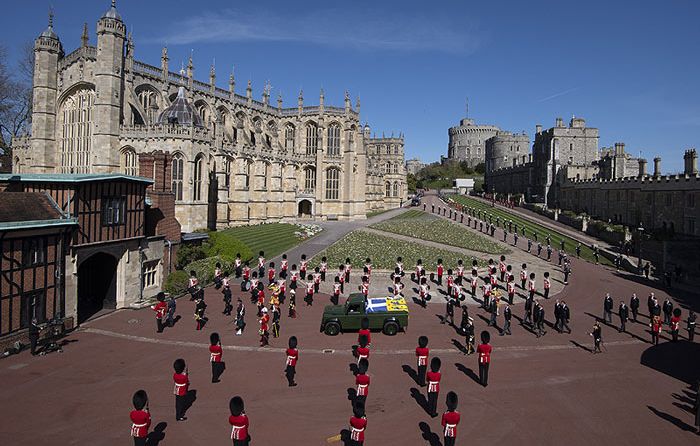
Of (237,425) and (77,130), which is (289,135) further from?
(237,425)

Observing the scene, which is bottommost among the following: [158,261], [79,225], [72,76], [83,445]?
[83,445]

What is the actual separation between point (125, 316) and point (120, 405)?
9.41 m

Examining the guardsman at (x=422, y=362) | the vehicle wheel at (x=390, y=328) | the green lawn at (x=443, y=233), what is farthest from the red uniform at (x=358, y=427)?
the green lawn at (x=443, y=233)

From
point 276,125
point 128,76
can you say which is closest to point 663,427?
point 128,76

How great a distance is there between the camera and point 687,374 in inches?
617

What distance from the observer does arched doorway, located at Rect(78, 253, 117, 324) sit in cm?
2203

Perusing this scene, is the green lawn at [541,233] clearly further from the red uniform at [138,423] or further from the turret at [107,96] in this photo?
the turret at [107,96]

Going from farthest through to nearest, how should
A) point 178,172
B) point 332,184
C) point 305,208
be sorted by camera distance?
1. point 305,208
2. point 332,184
3. point 178,172

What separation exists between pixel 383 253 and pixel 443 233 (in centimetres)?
1155

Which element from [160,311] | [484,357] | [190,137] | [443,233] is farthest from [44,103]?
[484,357]

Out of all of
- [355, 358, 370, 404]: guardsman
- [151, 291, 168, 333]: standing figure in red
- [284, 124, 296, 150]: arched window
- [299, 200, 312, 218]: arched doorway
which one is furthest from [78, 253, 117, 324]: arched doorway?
[284, 124, 296, 150]: arched window

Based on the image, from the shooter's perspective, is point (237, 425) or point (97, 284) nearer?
point (237, 425)

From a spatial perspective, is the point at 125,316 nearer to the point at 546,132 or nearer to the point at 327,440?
the point at 327,440

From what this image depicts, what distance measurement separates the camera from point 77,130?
4566cm
